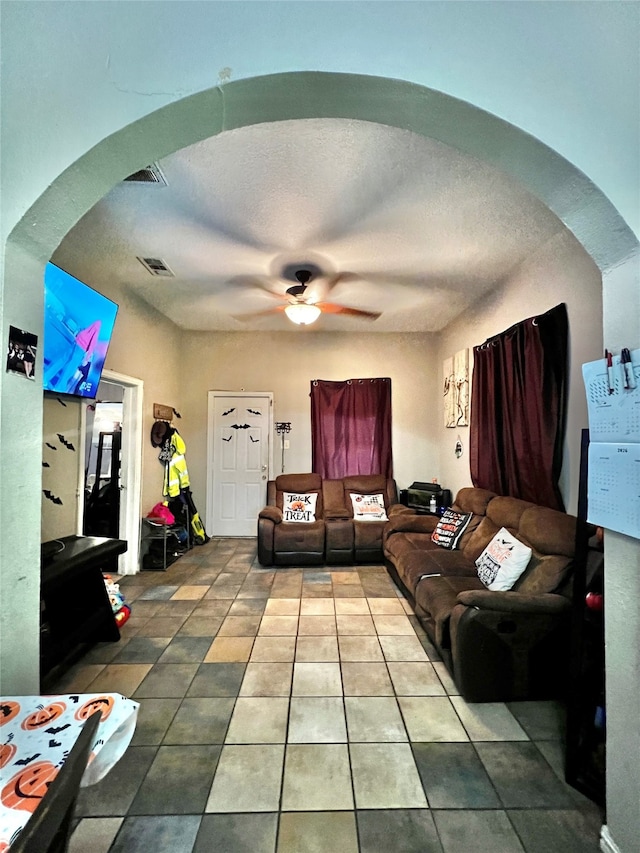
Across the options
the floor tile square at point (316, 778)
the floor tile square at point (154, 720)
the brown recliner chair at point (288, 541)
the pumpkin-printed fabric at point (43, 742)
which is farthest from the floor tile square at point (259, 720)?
the brown recliner chair at point (288, 541)

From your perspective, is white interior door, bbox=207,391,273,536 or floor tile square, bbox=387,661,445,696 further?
white interior door, bbox=207,391,273,536

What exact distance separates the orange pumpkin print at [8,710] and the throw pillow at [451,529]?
119 inches

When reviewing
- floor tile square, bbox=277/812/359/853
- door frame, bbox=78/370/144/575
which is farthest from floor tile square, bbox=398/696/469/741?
door frame, bbox=78/370/144/575

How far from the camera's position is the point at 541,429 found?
2.58 m

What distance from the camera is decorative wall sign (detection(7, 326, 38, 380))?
100 centimetres

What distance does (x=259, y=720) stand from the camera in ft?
5.86

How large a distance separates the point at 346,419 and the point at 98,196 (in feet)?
13.2

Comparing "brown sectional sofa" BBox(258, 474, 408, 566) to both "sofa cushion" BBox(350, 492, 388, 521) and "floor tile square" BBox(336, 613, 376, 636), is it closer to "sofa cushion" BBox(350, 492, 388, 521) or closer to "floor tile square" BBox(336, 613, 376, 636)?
"sofa cushion" BBox(350, 492, 388, 521)

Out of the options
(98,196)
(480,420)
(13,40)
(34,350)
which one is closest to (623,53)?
(98,196)

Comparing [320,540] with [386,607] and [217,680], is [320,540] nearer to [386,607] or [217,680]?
[386,607]

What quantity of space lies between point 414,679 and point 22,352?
2.38m

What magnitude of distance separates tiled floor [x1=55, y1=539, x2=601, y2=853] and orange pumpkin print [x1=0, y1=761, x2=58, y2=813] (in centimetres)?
88

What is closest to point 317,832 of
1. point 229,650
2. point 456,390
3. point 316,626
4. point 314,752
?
point 314,752

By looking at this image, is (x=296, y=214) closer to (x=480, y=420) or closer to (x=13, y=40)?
(x=13, y=40)
